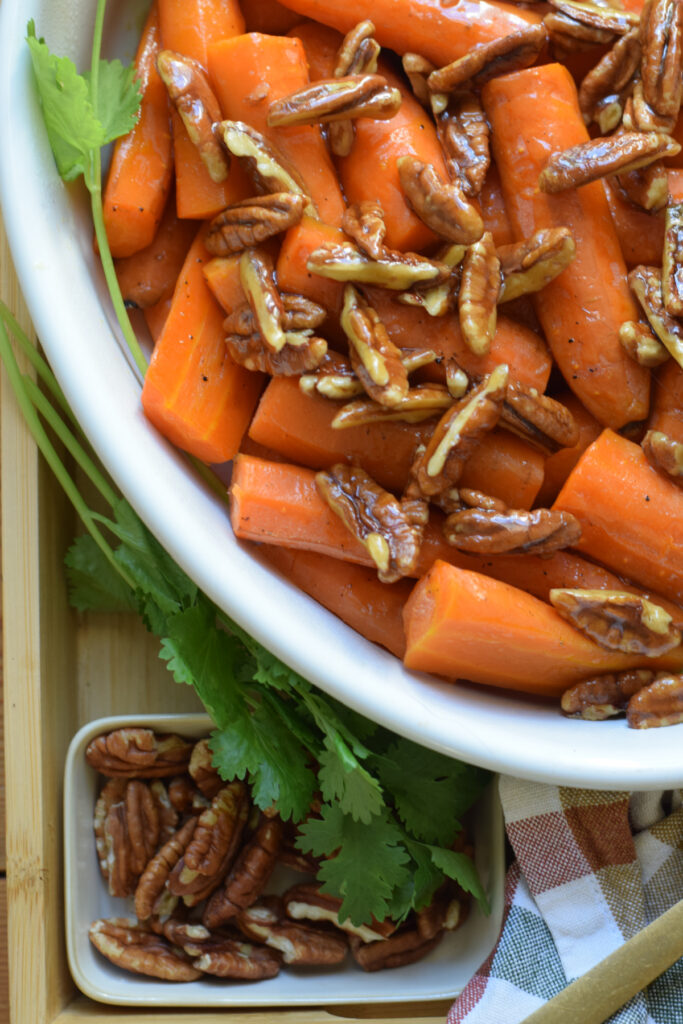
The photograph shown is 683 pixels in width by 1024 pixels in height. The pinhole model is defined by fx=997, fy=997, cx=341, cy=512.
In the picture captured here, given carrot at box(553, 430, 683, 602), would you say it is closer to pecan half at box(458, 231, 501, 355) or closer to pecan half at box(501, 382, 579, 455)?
pecan half at box(501, 382, 579, 455)

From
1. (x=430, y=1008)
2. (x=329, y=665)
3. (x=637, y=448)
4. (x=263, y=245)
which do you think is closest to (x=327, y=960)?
(x=430, y=1008)

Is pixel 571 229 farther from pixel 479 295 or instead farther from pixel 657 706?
pixel 657 706

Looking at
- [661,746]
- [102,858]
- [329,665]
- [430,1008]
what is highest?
[329,665]

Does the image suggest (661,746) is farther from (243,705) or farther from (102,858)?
(102,858)

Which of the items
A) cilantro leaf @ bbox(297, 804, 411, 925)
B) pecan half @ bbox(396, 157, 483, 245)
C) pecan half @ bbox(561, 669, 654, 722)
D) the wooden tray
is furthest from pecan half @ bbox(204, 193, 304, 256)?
cilantro leaf @ bbox(297, 804, 411, 925)

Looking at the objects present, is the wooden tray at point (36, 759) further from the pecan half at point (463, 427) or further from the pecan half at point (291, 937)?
the pecan half at point (463, 427)

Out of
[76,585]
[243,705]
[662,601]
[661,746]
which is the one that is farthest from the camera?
[76,585]

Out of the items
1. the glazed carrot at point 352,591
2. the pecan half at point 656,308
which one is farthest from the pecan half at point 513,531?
the pecan half at point 656,308
